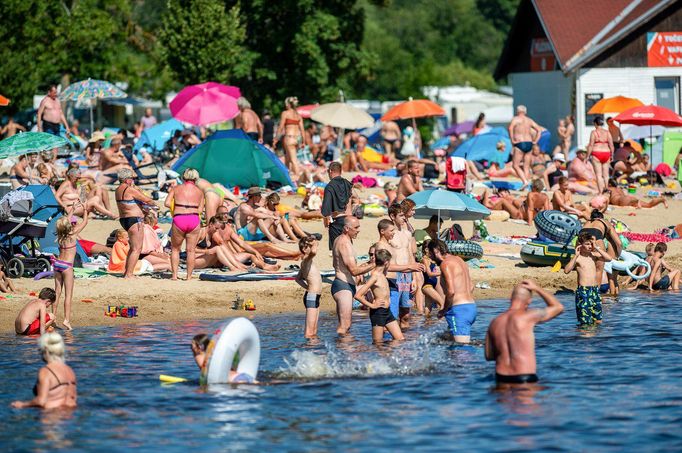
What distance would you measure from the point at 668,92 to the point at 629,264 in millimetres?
14967

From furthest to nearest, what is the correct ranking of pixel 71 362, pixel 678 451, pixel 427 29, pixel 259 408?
pixel 427 29 < pixel 71 362 < pixel 259 408 < pixel 678 451

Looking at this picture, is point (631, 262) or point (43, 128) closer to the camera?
point (631, 262)

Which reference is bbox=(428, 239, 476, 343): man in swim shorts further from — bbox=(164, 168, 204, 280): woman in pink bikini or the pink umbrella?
the pink umbrella

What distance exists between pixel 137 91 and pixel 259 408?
1426 inches

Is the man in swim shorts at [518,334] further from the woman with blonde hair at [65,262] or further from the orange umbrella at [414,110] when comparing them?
the orange umbrella at [414,110]

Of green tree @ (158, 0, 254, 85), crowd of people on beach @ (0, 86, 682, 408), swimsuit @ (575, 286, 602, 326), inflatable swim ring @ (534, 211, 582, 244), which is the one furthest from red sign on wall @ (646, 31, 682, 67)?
swimsuit @ (575, 286, 602, 326)

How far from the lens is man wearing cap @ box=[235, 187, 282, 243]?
62.9ft

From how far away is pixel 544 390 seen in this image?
11867mm

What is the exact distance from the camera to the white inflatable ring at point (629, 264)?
1832cm

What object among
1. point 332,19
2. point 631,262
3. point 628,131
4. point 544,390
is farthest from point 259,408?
point 332,19

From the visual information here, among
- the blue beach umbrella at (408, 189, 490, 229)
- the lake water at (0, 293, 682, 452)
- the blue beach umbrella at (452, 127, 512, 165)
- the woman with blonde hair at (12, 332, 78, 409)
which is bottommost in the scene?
the lake water at (0, 293, 682, 452)

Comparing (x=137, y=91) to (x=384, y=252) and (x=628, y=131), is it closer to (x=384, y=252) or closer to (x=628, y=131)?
(x=628, y=131)

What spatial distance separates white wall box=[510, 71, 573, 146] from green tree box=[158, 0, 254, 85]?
Answer: 872 cm

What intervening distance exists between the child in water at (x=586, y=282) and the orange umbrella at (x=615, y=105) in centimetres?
1339
